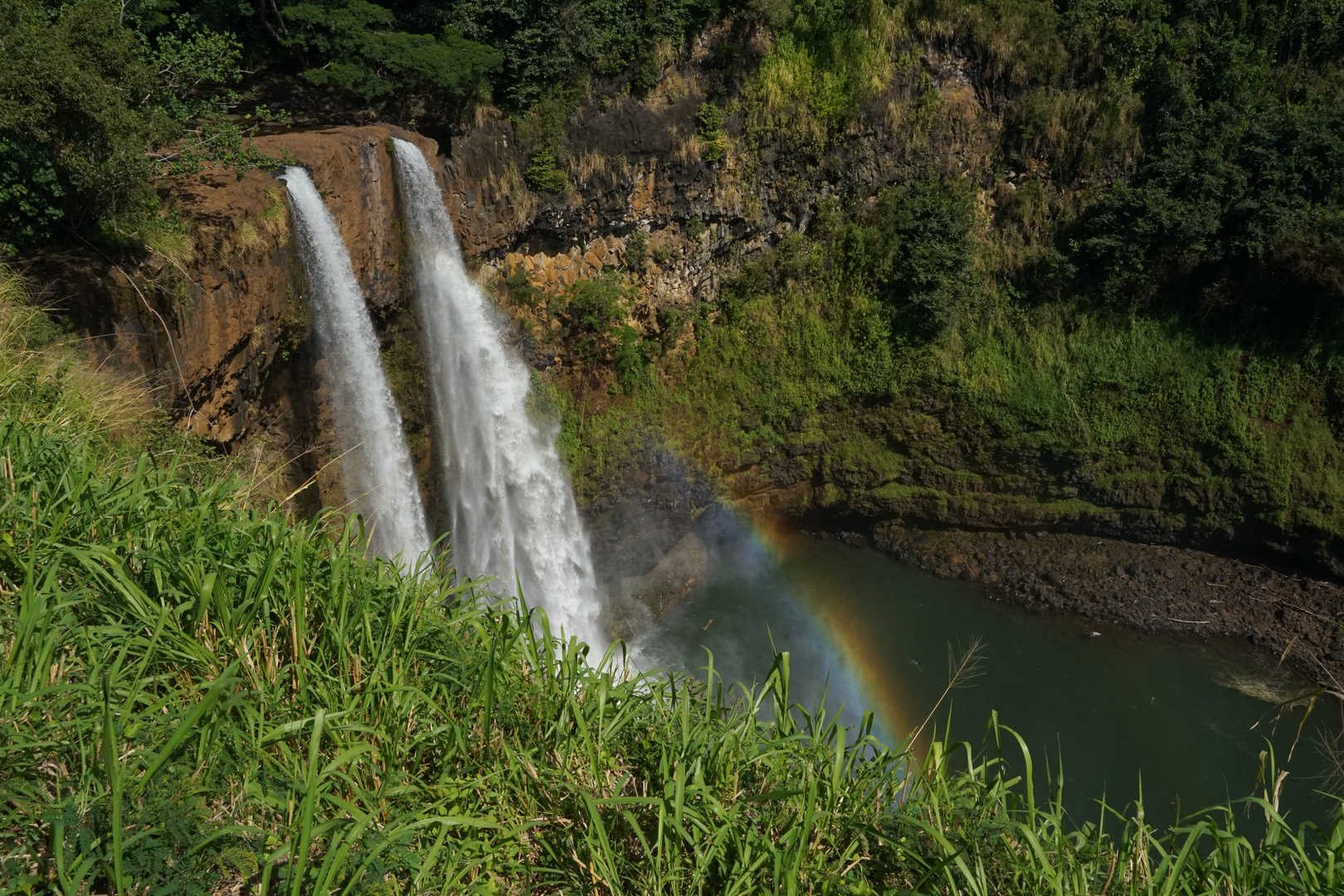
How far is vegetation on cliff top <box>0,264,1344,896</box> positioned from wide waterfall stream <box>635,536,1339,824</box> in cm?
837

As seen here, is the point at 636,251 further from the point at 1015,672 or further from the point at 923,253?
the point at 1015,672

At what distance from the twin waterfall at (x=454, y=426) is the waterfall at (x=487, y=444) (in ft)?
0.06

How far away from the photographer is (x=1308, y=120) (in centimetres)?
1331

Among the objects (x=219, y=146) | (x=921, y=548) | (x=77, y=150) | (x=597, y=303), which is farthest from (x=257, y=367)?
(x=921, y=548)

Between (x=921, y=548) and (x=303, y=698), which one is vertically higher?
(x=303, y=698)

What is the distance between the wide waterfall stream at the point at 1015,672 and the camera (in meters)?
11.3

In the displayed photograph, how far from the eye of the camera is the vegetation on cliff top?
2.41 m

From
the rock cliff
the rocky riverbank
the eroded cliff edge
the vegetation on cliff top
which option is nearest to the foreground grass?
the vegetation on cliff top

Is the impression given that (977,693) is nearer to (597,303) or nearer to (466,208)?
(597,303)

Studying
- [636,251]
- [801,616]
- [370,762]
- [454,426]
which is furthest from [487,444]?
[370,762]

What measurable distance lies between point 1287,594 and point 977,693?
18.7 feet

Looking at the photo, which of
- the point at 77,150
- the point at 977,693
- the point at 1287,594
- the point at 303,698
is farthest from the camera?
the point at 1287,594

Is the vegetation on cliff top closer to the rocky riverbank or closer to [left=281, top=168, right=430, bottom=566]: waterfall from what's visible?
[left=281, top=168, right=430, bottom=566]: waterfall

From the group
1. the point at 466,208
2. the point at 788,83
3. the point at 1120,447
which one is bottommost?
the point at 1120,447
